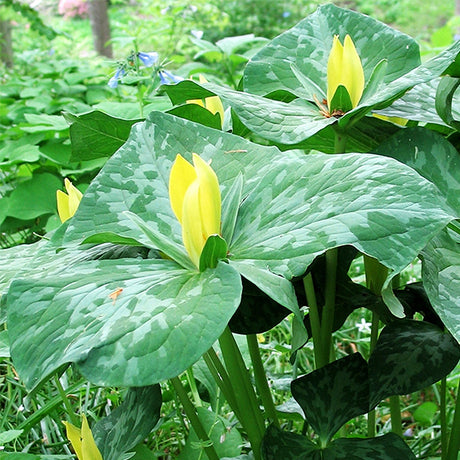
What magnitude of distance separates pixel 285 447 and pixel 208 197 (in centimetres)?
27

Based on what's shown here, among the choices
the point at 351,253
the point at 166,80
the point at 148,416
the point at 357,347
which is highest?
the point at 166,80

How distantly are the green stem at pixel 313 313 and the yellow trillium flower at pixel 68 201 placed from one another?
238 mm

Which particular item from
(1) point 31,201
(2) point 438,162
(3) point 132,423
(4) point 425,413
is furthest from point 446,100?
(1) point 31,201

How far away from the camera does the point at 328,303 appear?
0.61 metres

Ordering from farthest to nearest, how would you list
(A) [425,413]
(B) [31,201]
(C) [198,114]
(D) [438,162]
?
(B) [31,201] → (A) [425,413] → (C) [198,114] → (D) [438,162]

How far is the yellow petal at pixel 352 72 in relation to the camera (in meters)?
0.59

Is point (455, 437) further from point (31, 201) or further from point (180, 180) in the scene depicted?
point (31, 201)

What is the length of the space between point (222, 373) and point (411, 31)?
24.6 ft

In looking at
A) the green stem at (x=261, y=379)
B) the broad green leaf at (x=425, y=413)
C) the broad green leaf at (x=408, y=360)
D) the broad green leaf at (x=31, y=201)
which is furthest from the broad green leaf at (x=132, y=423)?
the broad green leaf at (x=31, y=201)

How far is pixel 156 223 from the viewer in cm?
54

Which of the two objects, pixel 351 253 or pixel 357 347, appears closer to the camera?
pixel 351 253

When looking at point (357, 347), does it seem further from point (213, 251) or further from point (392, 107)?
point (213, 251)

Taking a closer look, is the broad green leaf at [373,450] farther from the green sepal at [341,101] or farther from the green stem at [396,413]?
the green sepal at [341,101]

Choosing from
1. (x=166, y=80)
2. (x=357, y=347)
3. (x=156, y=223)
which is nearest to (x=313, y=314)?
(x=156, y=223)
